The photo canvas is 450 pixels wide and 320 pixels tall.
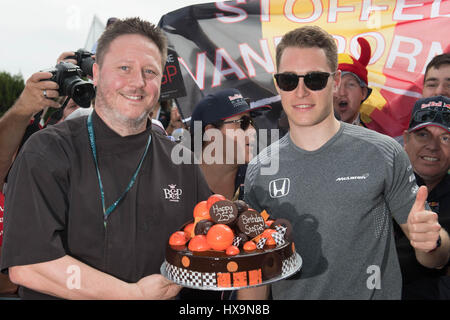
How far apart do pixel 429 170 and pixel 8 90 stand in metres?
26.0

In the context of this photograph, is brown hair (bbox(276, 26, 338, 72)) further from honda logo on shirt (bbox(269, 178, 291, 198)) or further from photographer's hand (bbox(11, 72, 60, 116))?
photographer's hand (bbox(11, 72, 60, 116))

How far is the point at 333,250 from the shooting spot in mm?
2559

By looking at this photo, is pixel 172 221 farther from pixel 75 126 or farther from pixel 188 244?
pixel 75 126

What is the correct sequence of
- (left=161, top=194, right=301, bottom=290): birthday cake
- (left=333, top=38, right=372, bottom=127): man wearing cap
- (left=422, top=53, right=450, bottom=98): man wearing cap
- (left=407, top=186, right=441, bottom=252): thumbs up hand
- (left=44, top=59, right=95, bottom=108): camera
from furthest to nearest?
(left=333, top=38, right=372, bottom=127): man wearing cap → (left=422, top=53, right=450, bottom=98): man wearing cap → (left=44, top=59, right=95, bottom=108): camera → (left=407, top=186, right=441, bottom=252): thumbs up hand → (left=161, top=194, right=301, bottom=290): birthday cake

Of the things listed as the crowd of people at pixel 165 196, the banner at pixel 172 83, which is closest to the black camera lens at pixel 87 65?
the crowd of people at pixel 165 196

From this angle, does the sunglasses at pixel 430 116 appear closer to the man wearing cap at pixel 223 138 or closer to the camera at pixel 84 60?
the man wearing cap at pixel 223 138

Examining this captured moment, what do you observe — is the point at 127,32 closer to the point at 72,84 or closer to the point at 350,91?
the point at 72,84

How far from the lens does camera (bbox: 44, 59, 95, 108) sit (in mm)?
3244

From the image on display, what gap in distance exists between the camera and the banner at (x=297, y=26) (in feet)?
19.6

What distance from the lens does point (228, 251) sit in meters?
2.09

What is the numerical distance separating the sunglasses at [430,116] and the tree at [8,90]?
82.8 ft

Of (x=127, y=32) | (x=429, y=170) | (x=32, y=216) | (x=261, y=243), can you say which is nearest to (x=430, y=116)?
(x=429, y=170)

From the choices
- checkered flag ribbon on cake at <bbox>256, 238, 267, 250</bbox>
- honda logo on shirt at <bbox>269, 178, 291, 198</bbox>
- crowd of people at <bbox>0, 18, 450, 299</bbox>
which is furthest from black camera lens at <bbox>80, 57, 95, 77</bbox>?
checkered flag ribbon on cake at <bbox>256, 238, 267, 250</bbox>

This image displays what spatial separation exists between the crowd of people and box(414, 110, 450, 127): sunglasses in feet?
3.20
